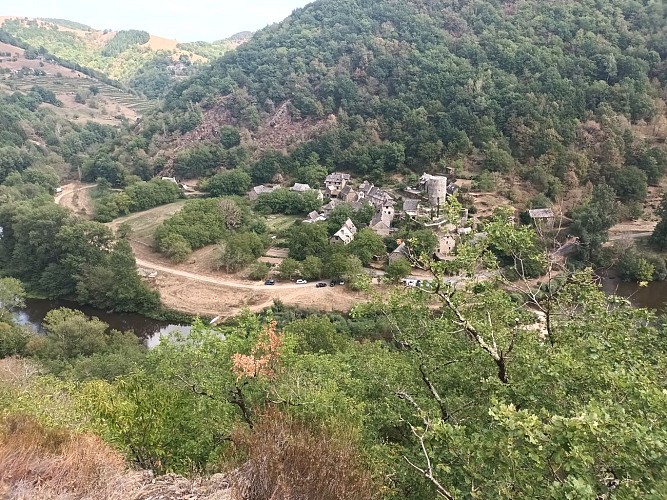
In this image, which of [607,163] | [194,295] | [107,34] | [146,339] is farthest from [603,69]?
[107,34]

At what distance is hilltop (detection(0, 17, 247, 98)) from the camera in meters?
119

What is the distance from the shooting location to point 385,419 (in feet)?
22.5

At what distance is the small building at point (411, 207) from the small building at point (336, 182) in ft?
28.8

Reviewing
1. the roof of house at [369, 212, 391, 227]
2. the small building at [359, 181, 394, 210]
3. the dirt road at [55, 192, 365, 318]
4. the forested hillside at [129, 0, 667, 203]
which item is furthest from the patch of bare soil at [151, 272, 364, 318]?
the forested hillside at [129, 0, 667, 203]

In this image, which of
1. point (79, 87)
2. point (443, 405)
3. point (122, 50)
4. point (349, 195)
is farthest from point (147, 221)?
point (122, 50)

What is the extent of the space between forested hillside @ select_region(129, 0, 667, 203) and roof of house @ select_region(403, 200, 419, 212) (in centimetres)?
762

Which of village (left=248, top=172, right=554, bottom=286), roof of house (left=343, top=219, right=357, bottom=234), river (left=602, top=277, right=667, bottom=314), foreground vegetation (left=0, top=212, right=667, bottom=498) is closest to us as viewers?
foreground vegetation (left=0, top=212, right=667, bottom=498)

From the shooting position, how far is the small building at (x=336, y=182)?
148ft

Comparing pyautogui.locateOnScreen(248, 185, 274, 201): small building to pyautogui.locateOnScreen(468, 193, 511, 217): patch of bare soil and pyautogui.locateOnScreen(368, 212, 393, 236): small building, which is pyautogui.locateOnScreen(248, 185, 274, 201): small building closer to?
pyautogui.locateOnScreen(368, 212, 393, 236): small building

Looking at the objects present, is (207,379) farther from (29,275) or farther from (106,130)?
(106,130)

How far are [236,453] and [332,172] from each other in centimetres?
4470

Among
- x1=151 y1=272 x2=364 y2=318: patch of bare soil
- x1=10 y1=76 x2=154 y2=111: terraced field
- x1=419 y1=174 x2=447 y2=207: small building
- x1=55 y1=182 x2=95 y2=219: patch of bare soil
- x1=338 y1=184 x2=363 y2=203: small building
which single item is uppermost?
x1=10 y1=76 x2=154 y2=111: terraced field

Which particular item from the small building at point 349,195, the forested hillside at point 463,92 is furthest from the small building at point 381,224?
the forested hillside at point 463,92

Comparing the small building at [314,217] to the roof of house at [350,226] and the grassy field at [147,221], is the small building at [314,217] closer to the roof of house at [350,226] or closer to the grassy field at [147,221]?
the roof of house at [350,226]
